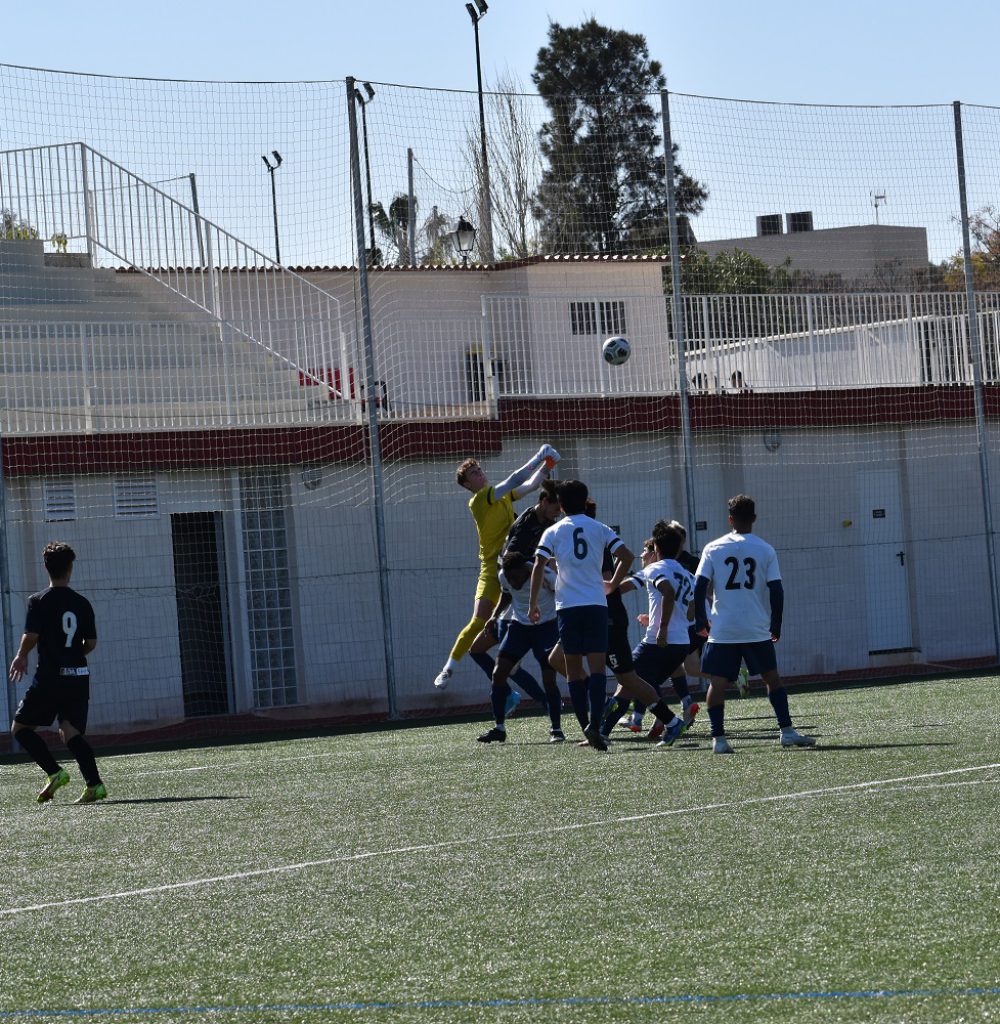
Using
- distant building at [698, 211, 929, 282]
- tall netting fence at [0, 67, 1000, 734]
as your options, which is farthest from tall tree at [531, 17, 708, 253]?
distant building at [698, 211, 929, 282]

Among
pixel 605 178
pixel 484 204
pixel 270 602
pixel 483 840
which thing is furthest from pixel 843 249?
pixel 483 840

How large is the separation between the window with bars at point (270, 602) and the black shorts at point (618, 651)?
7.14 metres

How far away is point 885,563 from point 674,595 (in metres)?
10.9

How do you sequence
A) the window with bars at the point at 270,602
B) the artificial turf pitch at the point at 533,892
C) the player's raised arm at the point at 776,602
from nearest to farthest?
the artificial turf pitch at the point at 533,892
the player's raised arm at the point at 776,602
the window with bars at the point at 270,602

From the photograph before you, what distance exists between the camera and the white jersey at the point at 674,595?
12.1 meters

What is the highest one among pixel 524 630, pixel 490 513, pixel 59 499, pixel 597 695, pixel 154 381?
pixel 154 381

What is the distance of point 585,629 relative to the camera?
11.5 m

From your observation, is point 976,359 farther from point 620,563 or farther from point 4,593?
point 4,593

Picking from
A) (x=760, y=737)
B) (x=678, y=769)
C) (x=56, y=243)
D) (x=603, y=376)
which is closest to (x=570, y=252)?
(x=603, y=376)

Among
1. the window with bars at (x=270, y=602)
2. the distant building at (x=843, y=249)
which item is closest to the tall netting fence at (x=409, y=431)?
the window with bars at (x=270, y=602)

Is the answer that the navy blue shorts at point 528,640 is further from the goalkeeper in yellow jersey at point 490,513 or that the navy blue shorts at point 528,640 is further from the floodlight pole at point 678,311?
the floodlight pole at point 678,311

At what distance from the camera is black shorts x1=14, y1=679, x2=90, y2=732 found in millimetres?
10633

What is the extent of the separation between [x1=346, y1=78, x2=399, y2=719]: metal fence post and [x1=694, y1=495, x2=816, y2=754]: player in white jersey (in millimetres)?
6276

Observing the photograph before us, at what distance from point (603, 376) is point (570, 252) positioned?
129 inches
